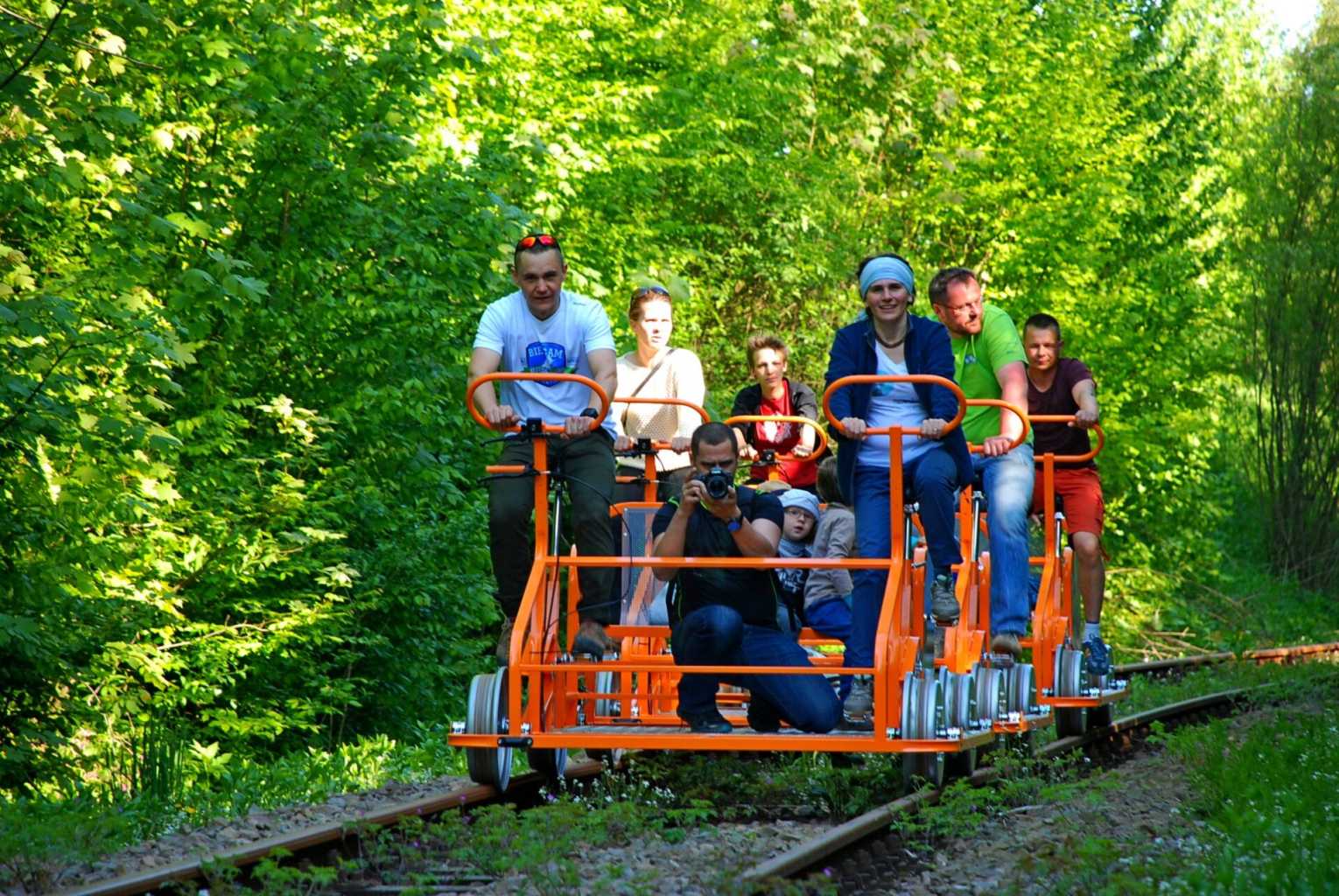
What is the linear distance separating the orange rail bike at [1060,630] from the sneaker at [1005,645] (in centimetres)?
71

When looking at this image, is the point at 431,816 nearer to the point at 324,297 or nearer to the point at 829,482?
the point at 829,482

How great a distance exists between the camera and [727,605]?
25.4 feet

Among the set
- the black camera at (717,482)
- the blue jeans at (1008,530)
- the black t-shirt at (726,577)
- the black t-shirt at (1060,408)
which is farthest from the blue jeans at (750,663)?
the black t-shirt at (1060,408)

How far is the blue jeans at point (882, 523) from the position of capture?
7.56 metres

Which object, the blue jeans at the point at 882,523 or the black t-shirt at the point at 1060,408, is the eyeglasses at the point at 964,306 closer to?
the black t-shirt at the point at 1060,408

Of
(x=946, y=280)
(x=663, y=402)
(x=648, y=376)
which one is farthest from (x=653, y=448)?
(x=946, y=280)

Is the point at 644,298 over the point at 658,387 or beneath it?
over

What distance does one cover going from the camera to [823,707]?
7.34m

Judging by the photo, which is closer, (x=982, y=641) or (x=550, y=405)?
(x=550, y=405)

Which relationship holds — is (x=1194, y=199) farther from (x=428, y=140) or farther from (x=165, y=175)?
(x=165, y=175)

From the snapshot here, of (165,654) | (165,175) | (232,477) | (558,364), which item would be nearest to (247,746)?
(165,654)

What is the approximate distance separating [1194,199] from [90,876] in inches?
1295

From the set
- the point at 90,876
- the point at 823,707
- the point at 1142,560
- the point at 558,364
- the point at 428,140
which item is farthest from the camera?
the point at 1142,560

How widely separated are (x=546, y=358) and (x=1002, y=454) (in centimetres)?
264
